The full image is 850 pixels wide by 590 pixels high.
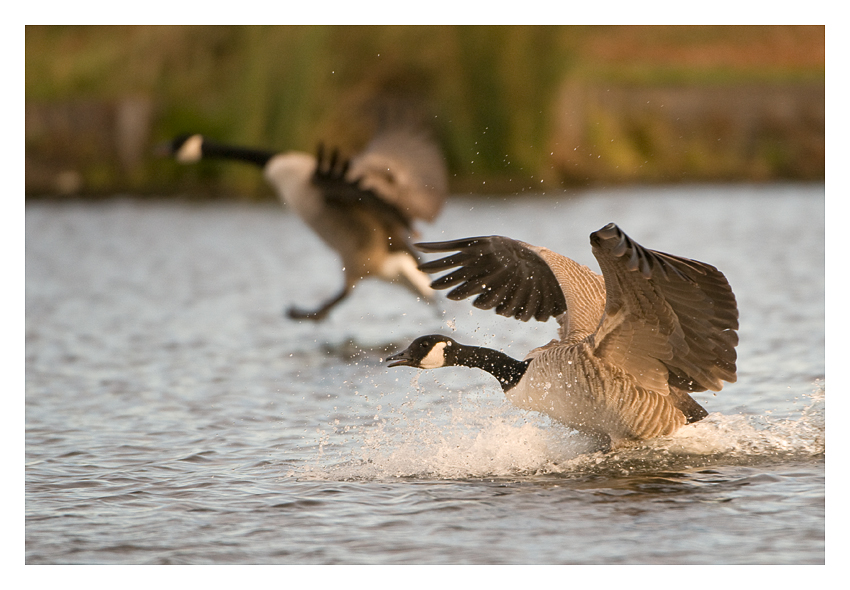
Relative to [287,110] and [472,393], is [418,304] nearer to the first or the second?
[472,393]

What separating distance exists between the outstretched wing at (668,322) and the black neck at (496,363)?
476 millimetres

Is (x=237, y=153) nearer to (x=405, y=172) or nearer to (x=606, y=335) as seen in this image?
(x=405, y=172)

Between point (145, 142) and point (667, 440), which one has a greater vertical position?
point (145, 142)

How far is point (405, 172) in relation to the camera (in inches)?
335

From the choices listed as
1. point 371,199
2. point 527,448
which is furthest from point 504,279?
point 371,199

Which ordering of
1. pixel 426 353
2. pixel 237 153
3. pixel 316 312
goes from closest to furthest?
pixel 426 353, pixel 316 312, pixel 237 153

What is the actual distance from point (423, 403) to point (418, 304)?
3701 mm

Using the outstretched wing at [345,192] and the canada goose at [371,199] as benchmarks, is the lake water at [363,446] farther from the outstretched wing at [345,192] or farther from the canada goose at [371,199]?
the outstretched wing at [345,192]

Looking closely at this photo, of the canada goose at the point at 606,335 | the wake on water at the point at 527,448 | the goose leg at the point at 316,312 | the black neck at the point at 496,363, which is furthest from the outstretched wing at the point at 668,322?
the goose leg at the point at 316,312

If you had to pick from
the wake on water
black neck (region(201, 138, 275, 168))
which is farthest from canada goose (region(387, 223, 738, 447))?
black neck (region(201, 138, 275, 168))

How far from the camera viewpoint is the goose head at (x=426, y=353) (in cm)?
500

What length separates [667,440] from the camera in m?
5.08

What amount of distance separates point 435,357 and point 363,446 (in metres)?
0.64

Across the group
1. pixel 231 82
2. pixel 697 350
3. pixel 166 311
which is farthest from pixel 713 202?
pixel 697 350
